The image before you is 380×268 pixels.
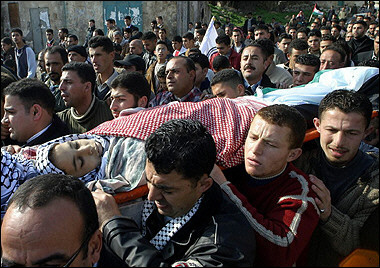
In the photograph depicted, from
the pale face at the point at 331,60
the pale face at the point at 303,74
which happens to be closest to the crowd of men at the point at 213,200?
the pale face at the point at 303,74

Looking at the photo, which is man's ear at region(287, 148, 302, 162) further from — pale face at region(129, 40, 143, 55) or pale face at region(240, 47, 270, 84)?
pale face at region(129, 40, 143, 55)

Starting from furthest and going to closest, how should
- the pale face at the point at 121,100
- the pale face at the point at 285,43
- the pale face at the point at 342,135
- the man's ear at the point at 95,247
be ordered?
1. the pale face at the point at 285,43
2. the pale face at the point at 121,100
3. the pale face at the point at 342,135
4. the man's ear at the point at 95,247

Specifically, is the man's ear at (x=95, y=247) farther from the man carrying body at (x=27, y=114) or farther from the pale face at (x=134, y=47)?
the pale face at (x=134, y=47)

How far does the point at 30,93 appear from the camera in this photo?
96.5 inches

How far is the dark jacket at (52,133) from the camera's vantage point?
241 cm

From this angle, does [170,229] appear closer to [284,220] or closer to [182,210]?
[182,210]

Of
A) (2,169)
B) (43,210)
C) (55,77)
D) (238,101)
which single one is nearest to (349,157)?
(238,101)

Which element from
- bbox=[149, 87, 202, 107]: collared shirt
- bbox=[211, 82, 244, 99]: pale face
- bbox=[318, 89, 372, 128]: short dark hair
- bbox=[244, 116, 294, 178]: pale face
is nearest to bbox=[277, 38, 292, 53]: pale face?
bbox=[149, 87, 202, 107]: collared shirt

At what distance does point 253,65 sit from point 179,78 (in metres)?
1.01

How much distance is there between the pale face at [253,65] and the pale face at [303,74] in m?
0.43

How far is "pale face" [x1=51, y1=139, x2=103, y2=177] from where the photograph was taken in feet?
5.52

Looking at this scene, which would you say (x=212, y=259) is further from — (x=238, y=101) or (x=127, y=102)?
(x=127, y=102)

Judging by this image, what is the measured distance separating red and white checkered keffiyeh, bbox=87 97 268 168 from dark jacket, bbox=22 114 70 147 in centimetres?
60

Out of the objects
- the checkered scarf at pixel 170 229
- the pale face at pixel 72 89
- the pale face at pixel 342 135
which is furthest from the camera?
the pale face at pixel 72 89
